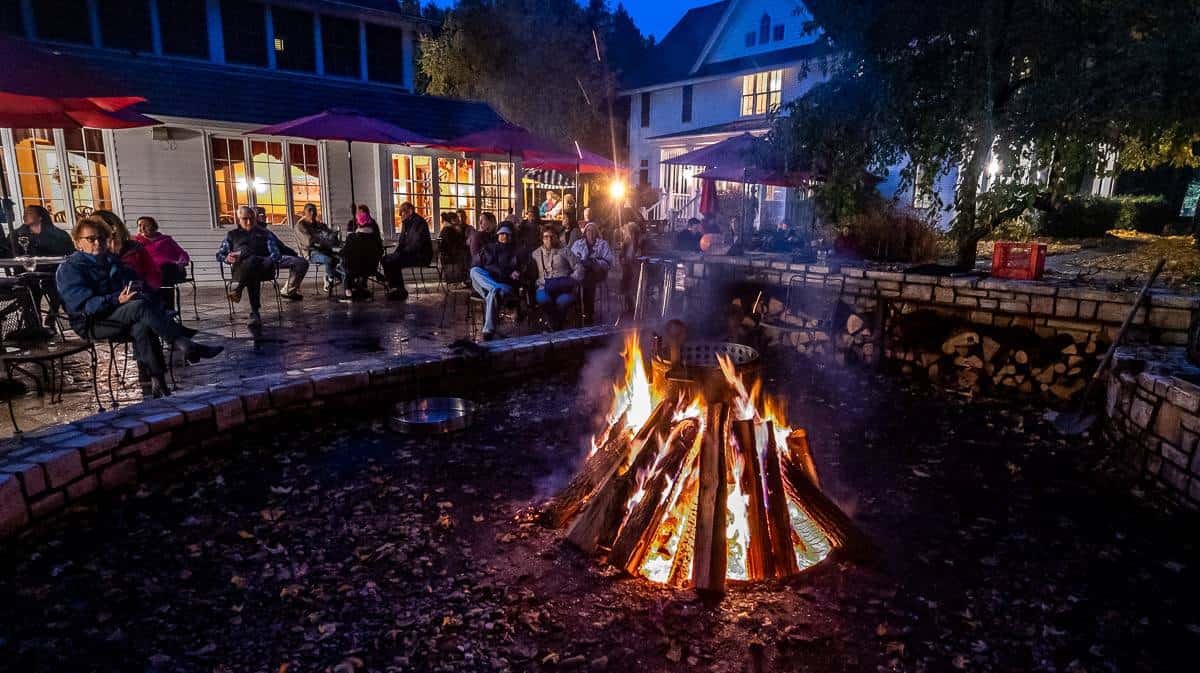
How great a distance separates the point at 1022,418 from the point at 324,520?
18.2 ft

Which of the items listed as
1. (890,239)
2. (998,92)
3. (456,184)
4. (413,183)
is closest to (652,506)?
(998,92)

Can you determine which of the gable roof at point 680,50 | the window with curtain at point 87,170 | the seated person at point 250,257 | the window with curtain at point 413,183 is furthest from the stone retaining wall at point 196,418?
the gable roof at point 680,50

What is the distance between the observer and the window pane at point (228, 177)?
11789 mm

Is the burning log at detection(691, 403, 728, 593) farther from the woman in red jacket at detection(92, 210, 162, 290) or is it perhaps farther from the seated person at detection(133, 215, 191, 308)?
the seated person at detection(133, 215, 191, 308)

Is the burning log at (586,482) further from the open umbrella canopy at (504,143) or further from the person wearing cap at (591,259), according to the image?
the open umbrella canopy at (504,143)

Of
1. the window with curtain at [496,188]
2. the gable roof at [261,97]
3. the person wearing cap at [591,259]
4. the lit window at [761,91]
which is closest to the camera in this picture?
the person wearing cap at [591,259]

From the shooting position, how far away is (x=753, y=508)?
10.5 feet

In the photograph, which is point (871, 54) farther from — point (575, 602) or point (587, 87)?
point (587, 87)

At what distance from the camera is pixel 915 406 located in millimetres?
5812

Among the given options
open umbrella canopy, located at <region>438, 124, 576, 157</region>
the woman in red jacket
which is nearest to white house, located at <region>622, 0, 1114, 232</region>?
open umbrella canopy, located at <region>438, 124, 576, 157</region>

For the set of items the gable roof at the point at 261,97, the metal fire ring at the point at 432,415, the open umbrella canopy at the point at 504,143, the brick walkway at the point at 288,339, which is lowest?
the metal fire ring at the point at 432,415

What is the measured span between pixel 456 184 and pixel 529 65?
15326 millimetres

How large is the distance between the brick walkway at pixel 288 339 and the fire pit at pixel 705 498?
10.1 ft

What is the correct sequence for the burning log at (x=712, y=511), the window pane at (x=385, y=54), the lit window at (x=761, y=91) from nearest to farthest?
the burning log at (x=712, y=511) < the window pane at (x=385, y=54) < the lit window at (x=761, y=91)
